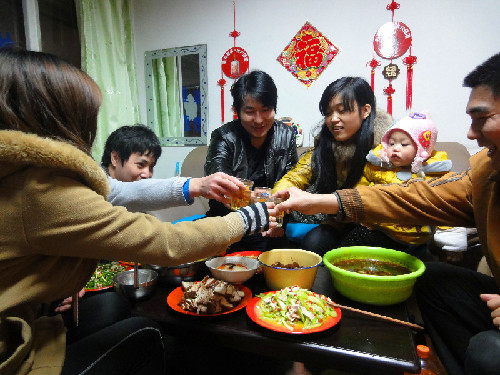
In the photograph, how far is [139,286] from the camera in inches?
47.6

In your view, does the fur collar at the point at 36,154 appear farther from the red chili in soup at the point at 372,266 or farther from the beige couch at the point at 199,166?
the beige couch at the point at 199,166

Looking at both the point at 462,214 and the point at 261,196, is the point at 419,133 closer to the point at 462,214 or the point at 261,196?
the point at 462,214

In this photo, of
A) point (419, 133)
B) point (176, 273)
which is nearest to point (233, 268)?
point (176, 273)

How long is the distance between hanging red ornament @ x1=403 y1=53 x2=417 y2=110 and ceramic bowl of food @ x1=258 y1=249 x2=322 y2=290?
7.43ft

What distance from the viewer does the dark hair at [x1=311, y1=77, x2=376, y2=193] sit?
2.10 m

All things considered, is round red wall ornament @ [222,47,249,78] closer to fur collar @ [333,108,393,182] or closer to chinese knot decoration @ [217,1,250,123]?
chinese knot decoration @ [217,1,250,123]

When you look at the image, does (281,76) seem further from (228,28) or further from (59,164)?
(59,164)

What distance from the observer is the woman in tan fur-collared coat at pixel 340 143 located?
82.3 inches

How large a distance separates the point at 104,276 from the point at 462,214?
1546mm

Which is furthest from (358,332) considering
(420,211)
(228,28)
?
(228,28)

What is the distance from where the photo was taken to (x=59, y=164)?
81 cm

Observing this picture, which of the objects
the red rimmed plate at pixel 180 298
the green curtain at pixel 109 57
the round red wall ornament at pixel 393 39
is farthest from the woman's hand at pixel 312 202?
the green curtain at pixel 109 57

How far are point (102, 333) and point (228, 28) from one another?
128 inches

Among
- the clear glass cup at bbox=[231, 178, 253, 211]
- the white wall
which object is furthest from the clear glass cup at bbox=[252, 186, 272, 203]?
the white wall
